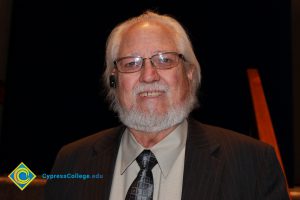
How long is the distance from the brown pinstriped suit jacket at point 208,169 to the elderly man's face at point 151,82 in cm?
20

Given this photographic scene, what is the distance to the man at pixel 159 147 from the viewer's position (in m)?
1.39

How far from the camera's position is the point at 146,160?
1502mm

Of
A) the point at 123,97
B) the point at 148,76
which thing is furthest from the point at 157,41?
the point at 123,97

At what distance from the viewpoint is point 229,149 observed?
4.86ft

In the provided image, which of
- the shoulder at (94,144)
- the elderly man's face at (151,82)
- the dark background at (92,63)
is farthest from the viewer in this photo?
the dark background at (92,63)

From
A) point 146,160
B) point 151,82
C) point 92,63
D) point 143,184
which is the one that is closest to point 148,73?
point 151,82

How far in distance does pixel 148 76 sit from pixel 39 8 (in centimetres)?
333

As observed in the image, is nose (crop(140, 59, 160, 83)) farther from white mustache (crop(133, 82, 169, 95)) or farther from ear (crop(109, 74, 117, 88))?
ear (crop(109, 74, 117, 88))

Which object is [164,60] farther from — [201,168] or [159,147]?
[201,168]

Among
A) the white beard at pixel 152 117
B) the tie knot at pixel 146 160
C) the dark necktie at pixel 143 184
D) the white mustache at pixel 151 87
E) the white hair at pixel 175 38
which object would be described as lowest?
the dark necktie at pixel 143 184

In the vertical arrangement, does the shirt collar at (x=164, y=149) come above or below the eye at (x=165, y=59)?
below

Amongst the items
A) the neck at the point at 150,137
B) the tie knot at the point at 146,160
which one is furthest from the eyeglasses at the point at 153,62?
the tie knot at the point at 146,160

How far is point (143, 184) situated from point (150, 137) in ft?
1.03

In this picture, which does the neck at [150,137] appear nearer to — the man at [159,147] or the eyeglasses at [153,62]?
the man at [159,147]
